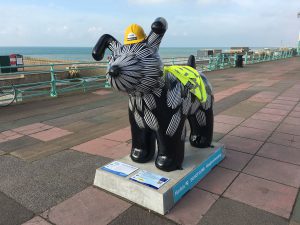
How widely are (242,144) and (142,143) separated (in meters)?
1.98

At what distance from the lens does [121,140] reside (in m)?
4.86

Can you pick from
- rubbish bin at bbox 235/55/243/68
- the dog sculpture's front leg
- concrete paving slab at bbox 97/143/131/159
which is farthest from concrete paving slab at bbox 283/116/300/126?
rubbish bin at bbox 235/55/243/68

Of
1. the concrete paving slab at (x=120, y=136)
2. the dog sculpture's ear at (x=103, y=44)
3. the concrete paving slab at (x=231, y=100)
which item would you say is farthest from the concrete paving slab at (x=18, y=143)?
the concrete paving slab at (x=231, y=100)

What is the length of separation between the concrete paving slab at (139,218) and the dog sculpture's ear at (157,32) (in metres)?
1.57

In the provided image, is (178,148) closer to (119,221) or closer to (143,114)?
(143,114)

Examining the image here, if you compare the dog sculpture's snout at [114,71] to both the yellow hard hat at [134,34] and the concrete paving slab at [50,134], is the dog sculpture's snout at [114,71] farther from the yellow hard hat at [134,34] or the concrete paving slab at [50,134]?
the concrete paving slab at [50,134]

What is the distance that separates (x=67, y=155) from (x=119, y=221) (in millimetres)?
1878

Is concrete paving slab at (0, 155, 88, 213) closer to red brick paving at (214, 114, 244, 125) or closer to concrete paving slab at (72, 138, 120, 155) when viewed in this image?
concrete paving slab at (72, 138, 120, 155)

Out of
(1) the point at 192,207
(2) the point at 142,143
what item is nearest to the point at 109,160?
(2) the point at 142,143

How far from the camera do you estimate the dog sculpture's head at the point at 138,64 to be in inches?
99.2

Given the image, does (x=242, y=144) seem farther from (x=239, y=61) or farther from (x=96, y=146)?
(x=239, y=61)

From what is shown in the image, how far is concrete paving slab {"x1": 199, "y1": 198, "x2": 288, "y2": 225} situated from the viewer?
8.50 ft

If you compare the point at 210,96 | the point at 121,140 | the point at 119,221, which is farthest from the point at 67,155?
the point at 210,96

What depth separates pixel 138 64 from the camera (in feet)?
8.37
